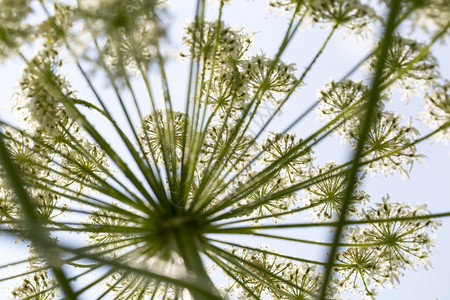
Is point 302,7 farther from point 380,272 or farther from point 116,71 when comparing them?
point 380,272

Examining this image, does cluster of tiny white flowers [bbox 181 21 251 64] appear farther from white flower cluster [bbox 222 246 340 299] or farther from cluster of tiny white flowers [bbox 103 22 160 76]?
white flower cluster [bbox 222 246 340 299]

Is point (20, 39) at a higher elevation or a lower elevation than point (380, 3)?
lower

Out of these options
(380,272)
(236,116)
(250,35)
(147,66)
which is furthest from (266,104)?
(380,272)

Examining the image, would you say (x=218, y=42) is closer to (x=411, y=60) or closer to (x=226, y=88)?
(x=226, y=88)

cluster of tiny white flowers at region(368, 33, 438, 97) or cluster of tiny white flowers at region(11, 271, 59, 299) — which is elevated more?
cluster of tiny white flowers at region(368, 33, 438, 97)

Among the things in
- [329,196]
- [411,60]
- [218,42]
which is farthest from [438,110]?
[218,42]

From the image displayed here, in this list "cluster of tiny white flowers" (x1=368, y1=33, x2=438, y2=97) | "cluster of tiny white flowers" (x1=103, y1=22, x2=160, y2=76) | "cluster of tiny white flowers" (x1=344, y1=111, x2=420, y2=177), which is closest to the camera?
"cluster of tiny white flowers" (x1=103, y1=22, x2=160, y2=76)

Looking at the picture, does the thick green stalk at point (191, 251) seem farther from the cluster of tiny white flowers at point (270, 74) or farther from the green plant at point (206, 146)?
the cluster of tiny white flowers at point (270, 74)

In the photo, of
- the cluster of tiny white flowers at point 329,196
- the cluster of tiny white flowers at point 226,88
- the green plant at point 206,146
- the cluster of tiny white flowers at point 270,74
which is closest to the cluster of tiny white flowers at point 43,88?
the green plant at point 206,146

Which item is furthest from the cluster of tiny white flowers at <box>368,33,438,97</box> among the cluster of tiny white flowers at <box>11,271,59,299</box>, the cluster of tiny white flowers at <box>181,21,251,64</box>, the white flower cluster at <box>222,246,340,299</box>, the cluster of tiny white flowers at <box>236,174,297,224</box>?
the cluster of tiny white flowers at <box>11,271,59,299</box>
